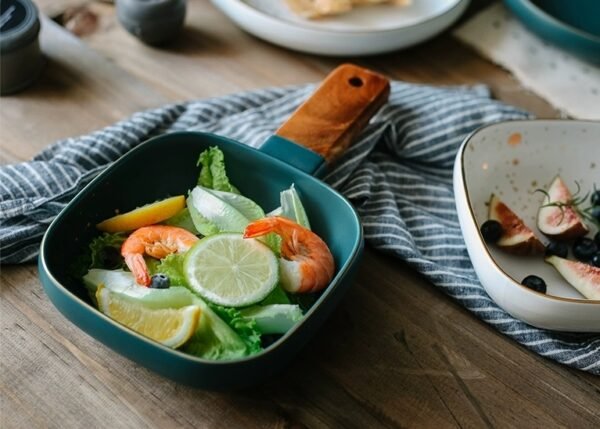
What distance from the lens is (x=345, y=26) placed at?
6.37 feet

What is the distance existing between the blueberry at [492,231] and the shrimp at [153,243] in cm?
54

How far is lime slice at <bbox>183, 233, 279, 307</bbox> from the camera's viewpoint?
4.05 ft

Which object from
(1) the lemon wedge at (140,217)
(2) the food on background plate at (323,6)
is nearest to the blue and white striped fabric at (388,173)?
(1) the lemon wedge at (140,217)

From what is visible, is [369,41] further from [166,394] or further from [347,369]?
[166,394]

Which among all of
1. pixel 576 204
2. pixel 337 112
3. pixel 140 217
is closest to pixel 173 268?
pixel 140 217

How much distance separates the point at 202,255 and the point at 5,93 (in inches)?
29.3

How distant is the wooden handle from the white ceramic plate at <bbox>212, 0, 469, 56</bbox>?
23cm

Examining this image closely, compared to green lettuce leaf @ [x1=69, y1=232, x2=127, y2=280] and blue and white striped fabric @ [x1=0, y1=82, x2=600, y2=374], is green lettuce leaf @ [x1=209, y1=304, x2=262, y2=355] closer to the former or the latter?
green lettuce leaf @ [x1=69, y1=232, x2=127, y2=280]

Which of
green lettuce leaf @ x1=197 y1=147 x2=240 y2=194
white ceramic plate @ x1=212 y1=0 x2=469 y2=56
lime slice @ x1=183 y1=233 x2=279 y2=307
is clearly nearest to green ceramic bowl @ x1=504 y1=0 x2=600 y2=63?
white ceramic plate @ x1=212 y1=0 x2=469 y2=56

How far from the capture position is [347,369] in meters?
1.33

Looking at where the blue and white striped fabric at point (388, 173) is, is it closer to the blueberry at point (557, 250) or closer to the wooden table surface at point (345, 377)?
the wooden table surface at point (345, 377)

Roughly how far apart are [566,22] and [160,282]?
1.32m

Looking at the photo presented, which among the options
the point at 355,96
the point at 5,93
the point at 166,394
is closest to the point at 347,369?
the point at 166,394

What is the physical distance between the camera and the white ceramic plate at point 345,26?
73.0 inches
